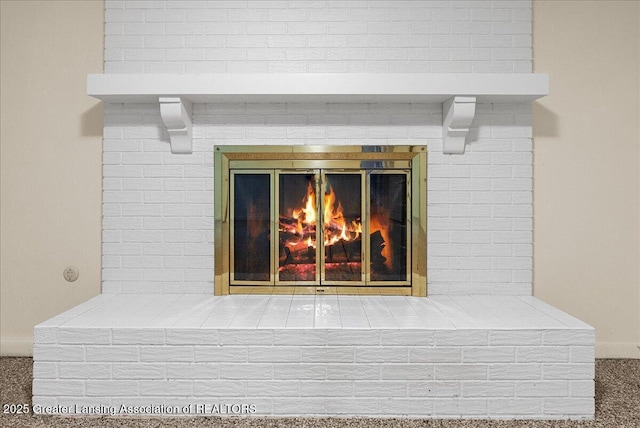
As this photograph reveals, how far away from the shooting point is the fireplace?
8.77ft

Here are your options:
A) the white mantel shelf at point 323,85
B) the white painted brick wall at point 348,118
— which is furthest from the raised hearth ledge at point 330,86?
A: the white painted brick wall at point 348,118

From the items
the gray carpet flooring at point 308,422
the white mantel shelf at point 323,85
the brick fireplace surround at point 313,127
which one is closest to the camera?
the gray carpet flooring at point 308,422

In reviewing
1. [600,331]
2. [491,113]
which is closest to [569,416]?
[600,331]

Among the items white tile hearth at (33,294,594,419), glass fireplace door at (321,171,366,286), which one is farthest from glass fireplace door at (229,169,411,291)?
white tile hearth at (33,294,594,419)

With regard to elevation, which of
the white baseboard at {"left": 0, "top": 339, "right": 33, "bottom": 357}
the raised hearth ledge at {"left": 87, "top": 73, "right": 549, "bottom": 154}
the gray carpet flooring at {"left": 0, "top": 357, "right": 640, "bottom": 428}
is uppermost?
the raised hearth ledge at {"left": 87, "top": 73, "right": 549, "bottom": 154}

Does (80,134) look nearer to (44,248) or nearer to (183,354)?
(44,248)

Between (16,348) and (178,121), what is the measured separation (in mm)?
1600

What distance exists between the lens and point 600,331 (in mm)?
2703

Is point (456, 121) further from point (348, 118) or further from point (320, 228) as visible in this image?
point (320, 228)

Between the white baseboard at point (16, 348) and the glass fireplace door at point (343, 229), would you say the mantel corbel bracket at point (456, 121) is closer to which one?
the glass fireplace door at point (343, 229)

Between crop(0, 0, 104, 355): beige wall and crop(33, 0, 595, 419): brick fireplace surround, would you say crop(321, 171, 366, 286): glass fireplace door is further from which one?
crop(0, 0, 104, 355): beige wall

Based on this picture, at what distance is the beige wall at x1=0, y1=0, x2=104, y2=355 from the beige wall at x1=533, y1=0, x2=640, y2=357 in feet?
8.27

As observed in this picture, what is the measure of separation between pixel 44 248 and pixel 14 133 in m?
0.68

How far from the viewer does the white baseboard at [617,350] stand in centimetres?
269
